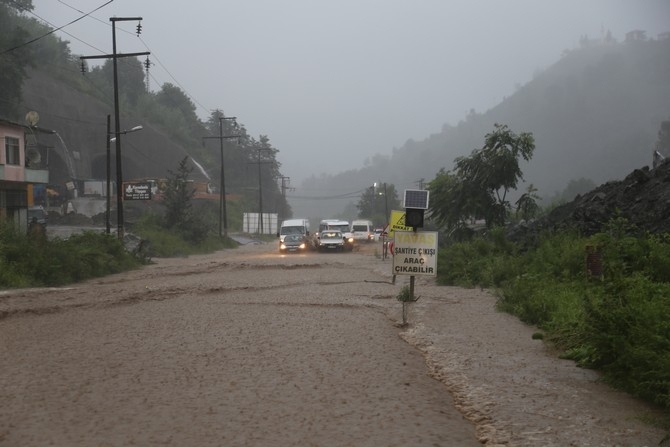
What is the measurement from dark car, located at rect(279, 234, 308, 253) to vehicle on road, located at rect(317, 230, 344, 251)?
3.69ft

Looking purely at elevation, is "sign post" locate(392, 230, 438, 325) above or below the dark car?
above

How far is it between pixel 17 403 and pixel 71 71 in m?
93.4

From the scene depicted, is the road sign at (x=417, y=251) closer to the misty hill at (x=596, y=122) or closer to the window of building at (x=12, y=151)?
the window of building at (x=12, y=151)

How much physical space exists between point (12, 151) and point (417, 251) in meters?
27.9

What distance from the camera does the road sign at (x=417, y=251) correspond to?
1303 centimetres

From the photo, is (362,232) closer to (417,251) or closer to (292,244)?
(292,244)

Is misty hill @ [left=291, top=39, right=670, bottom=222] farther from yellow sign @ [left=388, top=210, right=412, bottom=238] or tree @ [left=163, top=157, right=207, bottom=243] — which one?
yellow sign @ [left=388, top=210, right=412, bottom=238]

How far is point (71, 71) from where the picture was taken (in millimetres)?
91250

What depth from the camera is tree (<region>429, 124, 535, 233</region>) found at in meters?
27.9

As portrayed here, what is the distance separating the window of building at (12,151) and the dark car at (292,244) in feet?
50.9

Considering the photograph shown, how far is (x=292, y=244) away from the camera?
41.7 meters

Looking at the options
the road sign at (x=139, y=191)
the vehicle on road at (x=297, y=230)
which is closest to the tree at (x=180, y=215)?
the road sign at (x=139, y=191)

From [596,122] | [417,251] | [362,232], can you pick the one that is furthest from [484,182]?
[596,122]

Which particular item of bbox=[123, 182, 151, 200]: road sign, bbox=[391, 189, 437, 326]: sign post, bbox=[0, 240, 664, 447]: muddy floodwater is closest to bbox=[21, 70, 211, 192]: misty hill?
bbox=[123, 182, 151, 200]: road sign
